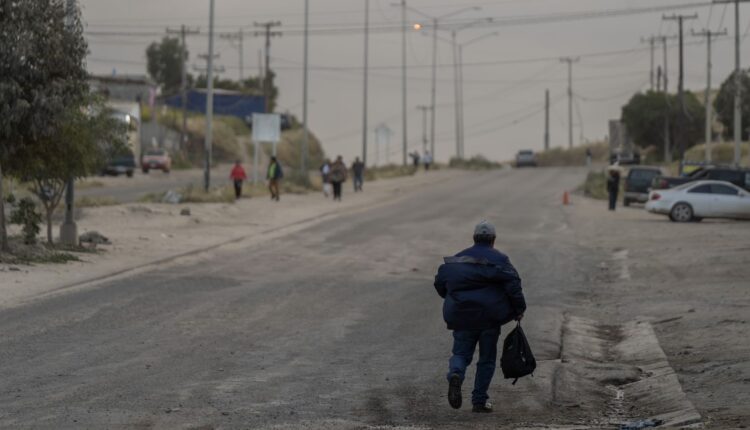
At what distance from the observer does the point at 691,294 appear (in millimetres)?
21453

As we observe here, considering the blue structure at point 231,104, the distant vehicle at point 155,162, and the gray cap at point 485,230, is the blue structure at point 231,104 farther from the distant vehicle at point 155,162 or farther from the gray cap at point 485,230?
the gray cap at point 485,230

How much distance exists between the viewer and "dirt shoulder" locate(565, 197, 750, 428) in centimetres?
1261

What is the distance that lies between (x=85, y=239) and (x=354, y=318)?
13364 mm

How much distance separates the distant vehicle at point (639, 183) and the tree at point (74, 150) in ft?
94.3

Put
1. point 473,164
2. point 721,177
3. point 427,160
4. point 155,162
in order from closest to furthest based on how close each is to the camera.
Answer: point 721,177 < point 155,162 < point 427,160 < point 473,164

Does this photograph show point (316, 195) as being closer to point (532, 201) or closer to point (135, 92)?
point (532, 201)

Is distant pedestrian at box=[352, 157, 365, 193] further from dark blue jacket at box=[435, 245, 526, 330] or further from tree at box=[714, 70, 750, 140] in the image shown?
dark blue jacket at box=[435, 245, 526, 330]

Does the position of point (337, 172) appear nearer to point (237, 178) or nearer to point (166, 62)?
point (237, 178)

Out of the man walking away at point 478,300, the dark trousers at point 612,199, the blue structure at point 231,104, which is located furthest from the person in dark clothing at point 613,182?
the blue structure at point 231,104

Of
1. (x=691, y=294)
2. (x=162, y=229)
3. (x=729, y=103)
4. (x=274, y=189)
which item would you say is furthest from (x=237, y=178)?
(x=729, y=103)

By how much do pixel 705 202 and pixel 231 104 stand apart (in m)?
95.0

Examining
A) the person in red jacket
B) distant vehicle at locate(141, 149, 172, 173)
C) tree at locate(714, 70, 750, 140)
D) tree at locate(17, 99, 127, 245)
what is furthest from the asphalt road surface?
distant vehicle at locate(141, 149, 172, 173)

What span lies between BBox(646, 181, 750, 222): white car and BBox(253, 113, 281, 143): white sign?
999 inches

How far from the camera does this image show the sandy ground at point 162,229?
72.8ft
